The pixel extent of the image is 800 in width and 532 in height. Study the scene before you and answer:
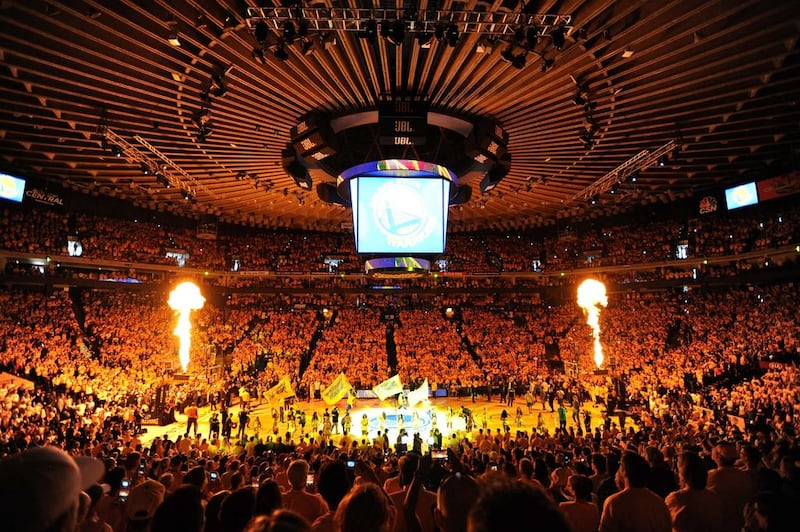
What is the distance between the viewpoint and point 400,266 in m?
16.8

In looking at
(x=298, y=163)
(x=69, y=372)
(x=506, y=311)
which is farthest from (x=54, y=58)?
(x=506, y=311)

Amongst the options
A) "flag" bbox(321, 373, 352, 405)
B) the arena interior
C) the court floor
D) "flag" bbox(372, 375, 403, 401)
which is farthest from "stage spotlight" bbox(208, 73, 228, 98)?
"flag" bbox(372, 375, 403, 401)

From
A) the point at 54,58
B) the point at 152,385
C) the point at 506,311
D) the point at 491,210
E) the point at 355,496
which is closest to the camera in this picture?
the point at 355,496

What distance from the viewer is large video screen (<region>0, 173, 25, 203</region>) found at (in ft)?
73.4

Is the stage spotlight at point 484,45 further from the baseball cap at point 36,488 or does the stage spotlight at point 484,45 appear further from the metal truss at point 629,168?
the baseball cap at point 36,488

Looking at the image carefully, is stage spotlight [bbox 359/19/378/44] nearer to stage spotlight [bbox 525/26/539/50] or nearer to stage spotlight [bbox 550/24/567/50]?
stage spotlight [bbox 525/26/539/50]

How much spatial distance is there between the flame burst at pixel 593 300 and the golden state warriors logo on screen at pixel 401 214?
67.4ft

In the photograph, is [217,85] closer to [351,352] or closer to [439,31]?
[439,31]

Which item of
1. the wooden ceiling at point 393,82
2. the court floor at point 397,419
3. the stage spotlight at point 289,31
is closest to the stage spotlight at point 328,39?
the wooden ceiling at point 393,82

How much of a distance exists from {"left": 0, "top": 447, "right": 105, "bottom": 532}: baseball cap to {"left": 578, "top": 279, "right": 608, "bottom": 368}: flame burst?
107ft

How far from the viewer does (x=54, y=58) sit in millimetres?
10797

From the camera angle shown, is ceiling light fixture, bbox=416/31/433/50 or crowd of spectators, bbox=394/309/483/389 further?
crowd of spectators, bbox=394/309/483/389

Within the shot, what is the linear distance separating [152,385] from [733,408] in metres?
26.9

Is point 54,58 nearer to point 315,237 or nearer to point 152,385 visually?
point 152,385
